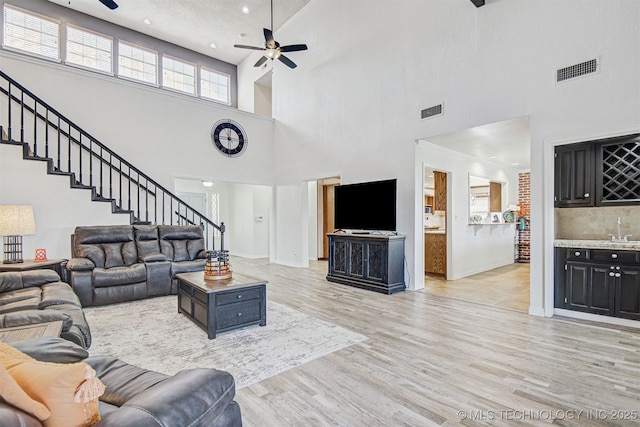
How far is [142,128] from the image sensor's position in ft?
21.8

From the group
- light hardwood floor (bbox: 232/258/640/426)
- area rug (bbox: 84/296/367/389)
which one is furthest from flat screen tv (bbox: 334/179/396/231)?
area rug (bbox: 84/296/367/389)

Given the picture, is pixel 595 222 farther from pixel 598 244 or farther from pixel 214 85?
pixel 214 85

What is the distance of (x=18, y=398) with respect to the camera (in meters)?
0.80

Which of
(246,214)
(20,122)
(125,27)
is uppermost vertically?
→ (125,27)

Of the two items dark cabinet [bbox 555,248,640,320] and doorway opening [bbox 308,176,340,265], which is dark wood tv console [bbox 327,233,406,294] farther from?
doorway opening [bbox 308,176,340,265]

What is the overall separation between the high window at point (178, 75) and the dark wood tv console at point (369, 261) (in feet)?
22.9

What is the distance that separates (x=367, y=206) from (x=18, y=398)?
5337mm

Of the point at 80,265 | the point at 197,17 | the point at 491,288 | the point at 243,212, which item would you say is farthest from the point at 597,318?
the point at 197,17

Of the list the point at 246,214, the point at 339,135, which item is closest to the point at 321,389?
the point at 339,135

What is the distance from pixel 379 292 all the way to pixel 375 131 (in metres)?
2.91

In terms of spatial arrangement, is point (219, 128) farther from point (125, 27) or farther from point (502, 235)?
point (502, 235)

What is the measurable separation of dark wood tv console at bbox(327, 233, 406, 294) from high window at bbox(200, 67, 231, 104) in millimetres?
7038

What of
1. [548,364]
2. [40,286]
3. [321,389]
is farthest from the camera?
[40,286]

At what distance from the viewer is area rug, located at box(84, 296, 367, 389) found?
8.61 feet
